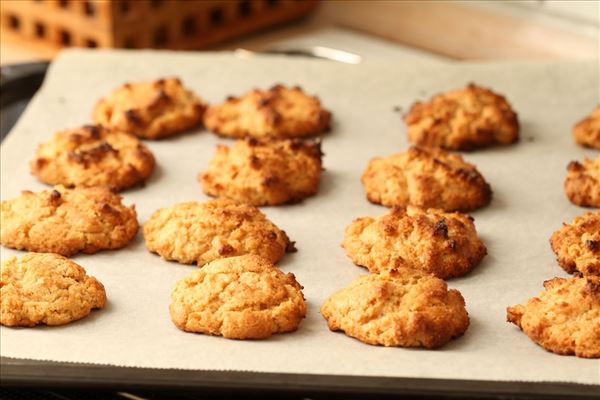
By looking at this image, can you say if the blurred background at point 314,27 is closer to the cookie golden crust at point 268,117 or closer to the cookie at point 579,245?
the cookie golden crust at point 268,117

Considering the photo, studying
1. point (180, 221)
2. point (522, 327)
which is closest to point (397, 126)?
point (180, 221)

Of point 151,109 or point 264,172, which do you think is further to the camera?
point 151,109

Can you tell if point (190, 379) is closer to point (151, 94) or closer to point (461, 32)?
point (151, 94)

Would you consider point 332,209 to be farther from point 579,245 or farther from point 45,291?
point 45,291

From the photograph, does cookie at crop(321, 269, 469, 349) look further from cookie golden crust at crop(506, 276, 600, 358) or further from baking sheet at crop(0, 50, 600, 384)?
cookie golden crust at crop(506, 276, 600, 358)

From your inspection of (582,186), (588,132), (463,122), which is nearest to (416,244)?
(582,186)

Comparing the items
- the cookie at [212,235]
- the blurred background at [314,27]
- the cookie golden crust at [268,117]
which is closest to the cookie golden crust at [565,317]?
the cookie at [212,235]
